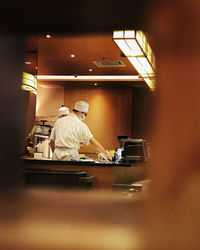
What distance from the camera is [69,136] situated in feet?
9.05

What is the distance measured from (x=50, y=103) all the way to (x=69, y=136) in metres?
5.66

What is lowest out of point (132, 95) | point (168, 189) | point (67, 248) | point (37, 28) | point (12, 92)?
point (67, 248)

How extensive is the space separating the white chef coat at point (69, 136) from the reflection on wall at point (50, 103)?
5301 millimetres

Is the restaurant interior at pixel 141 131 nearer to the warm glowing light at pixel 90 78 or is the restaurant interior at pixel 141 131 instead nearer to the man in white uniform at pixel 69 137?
the man in white uniform at pixel 69 137

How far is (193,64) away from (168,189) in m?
0.21

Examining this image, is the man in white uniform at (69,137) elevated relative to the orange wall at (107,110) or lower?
lower

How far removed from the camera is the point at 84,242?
652 millimetres

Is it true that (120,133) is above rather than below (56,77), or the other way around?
below

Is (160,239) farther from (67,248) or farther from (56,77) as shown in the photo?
(56,77)

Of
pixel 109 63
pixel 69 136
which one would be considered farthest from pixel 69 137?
pixel 109 63

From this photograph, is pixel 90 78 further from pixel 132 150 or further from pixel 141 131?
pixel 141 131

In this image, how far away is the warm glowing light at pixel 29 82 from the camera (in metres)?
0.76

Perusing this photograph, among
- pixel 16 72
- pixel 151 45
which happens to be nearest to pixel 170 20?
pixel 151 45

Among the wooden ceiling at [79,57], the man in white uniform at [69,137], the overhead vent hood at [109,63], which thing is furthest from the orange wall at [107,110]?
the man in white uniform at [69,137]
